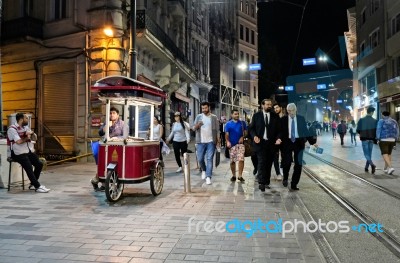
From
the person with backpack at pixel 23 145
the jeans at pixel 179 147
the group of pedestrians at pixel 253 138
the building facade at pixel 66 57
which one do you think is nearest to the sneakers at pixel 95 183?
the group of pedestrians at pixel 253 138

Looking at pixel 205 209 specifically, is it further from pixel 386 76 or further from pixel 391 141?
pixel 386 76

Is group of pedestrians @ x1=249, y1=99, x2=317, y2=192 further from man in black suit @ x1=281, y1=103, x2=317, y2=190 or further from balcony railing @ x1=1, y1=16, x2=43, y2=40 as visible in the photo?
balcony railing @ x1=1, y1=16, x2=43, y2=40

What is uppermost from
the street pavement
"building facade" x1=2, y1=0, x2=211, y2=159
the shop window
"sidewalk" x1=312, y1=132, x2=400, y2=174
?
the shop window

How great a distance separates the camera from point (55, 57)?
16.9m

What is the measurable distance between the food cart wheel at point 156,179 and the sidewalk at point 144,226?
165mm

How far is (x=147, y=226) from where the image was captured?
5379 millimetres

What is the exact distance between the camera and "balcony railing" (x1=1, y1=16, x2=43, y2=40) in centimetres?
1666

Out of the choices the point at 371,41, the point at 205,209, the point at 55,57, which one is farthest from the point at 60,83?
the point at 371,41

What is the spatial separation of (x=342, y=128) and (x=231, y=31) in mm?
23548

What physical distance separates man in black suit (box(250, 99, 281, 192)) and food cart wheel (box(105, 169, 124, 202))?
112 inches

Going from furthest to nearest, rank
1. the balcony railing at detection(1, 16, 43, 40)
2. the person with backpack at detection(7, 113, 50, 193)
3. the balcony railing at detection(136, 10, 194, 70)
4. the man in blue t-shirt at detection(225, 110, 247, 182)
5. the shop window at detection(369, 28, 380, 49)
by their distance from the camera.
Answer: the shop window at detection(369, 28, 380, 49) → the balcony railing at detection(1, 16, 43, 40) → the balcony railing at detection(136, 10, 194, 70) → the man in blue t-shirt at detection(225, 110, 247, 182) → the person with backpack at detection(7, 113, 50, 193)

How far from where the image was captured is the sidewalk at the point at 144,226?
4.19m

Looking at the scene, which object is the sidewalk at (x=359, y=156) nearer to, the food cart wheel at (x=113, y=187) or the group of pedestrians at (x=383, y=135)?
the group of pedestrians at (x=383, y=135)

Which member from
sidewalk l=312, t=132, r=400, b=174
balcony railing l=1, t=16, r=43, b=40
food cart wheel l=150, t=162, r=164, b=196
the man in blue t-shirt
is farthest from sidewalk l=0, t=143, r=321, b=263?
balcony railing l=1, t=16, r=43, b=40
